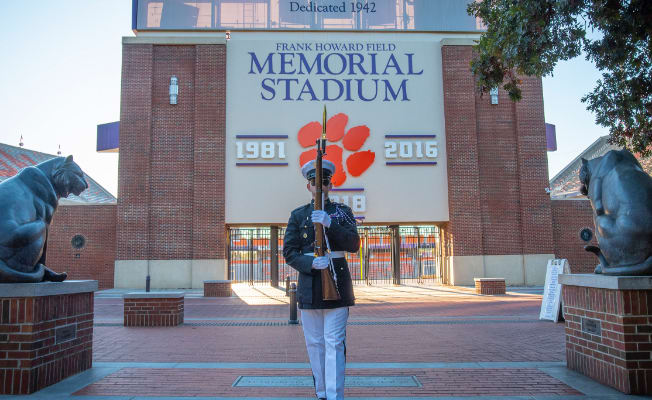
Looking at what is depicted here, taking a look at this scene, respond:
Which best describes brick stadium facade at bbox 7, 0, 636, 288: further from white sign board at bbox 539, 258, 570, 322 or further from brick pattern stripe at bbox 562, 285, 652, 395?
brick pattern stripe at bbox 562, 285, 652, 395

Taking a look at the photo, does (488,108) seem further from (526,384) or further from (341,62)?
(526,384)

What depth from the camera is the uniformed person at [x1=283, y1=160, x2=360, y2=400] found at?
4121 millimetres

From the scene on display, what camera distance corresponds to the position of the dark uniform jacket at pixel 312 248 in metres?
4.23

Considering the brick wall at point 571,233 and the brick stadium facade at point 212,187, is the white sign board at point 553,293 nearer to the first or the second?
the brick stadium facade at point 212,187

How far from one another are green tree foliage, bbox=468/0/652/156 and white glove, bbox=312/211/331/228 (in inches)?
172

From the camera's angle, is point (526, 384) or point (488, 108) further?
point (488, 108)

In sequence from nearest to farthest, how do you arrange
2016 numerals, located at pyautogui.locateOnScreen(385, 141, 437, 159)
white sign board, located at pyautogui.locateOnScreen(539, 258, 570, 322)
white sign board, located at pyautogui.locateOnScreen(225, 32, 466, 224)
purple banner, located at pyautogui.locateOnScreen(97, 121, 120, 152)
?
white sign board, located at pyautogui.locateOnScreen(539, 258, 570, 322) → white sign board, located at pyautogui.locateOnScreen(225, 32, 466, 224) → 2016 numerals, located at pyautogui.locateOnScreen(385, 141, 437, 159) → purple banner, located at pyautogui.locateOnScreen(97, 121, 120, 152)

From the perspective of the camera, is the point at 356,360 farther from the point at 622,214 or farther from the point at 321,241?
the point at 622,214

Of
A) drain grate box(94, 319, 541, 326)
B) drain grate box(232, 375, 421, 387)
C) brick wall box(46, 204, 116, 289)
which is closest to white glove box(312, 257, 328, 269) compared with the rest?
drain grate box(232, 375, 421, 387)

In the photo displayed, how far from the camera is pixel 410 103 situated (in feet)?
74.4

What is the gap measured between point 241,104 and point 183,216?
5.38 m

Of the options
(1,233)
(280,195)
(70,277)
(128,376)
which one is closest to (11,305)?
(1,233)

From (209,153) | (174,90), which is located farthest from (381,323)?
(174,90)

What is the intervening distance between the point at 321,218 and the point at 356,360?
120 inches
